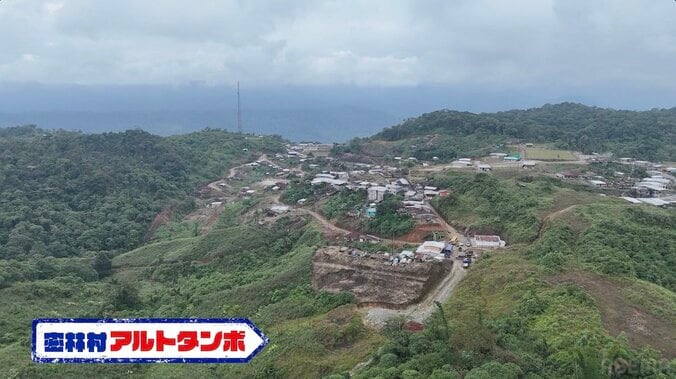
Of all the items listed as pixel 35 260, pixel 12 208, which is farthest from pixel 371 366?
pixel 12 208

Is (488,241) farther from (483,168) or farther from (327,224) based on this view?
(483,168)

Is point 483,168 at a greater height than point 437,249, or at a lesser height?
greater

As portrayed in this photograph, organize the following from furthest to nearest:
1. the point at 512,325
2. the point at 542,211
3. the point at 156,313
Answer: the point at 542,211, the point at 156,313, the point at 512,325

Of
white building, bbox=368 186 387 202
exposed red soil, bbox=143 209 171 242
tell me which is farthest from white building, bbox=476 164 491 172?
exposed red soil, bbox=143 209 171 242

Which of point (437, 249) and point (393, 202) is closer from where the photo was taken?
point (437, 249)

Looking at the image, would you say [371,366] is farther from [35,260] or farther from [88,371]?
[35,260]

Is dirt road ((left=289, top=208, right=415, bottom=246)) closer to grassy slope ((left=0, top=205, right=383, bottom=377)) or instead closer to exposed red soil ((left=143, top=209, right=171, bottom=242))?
grassy slope ((left=0, top=205, right=383, bottom=377))

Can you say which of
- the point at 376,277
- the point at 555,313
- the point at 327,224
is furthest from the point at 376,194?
the point at 555,313

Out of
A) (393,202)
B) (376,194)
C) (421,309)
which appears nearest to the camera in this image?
(421,309)
